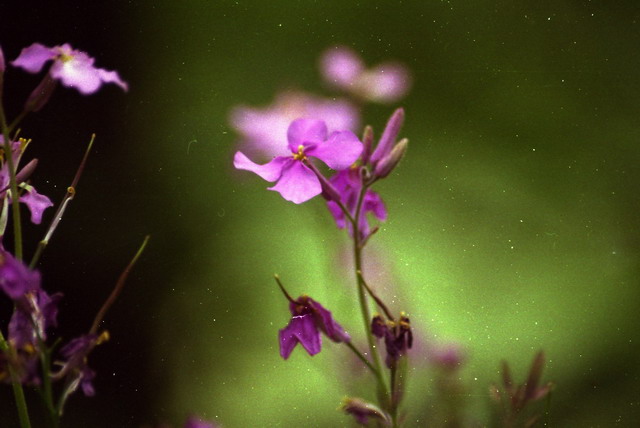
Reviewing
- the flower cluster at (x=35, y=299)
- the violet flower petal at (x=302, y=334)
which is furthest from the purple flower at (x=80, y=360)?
the violet flower petal at (x=302, y=334)

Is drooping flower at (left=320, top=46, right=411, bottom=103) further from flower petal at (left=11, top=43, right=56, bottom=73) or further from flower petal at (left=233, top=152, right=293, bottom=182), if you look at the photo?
flower petal at (left=11, top=43, right=56, bottom=73)

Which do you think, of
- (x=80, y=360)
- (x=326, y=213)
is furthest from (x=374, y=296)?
(x=326, y=213)

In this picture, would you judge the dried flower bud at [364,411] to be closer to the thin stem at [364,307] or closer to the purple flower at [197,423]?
the thin stem at [364,307]

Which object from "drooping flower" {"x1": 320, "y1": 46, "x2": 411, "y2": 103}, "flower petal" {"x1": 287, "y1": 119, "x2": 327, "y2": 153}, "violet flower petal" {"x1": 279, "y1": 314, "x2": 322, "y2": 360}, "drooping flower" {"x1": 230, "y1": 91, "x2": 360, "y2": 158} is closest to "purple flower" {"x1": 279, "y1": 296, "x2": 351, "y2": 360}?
"violet flower petal" {"x1": 279, "y1": 314, "x2": 322, "y2": 360}

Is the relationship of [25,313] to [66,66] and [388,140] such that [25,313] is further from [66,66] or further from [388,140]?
[388,140]

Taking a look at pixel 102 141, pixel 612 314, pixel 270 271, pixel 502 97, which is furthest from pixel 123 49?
pixel 612 314

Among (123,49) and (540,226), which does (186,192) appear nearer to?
(123,49)
